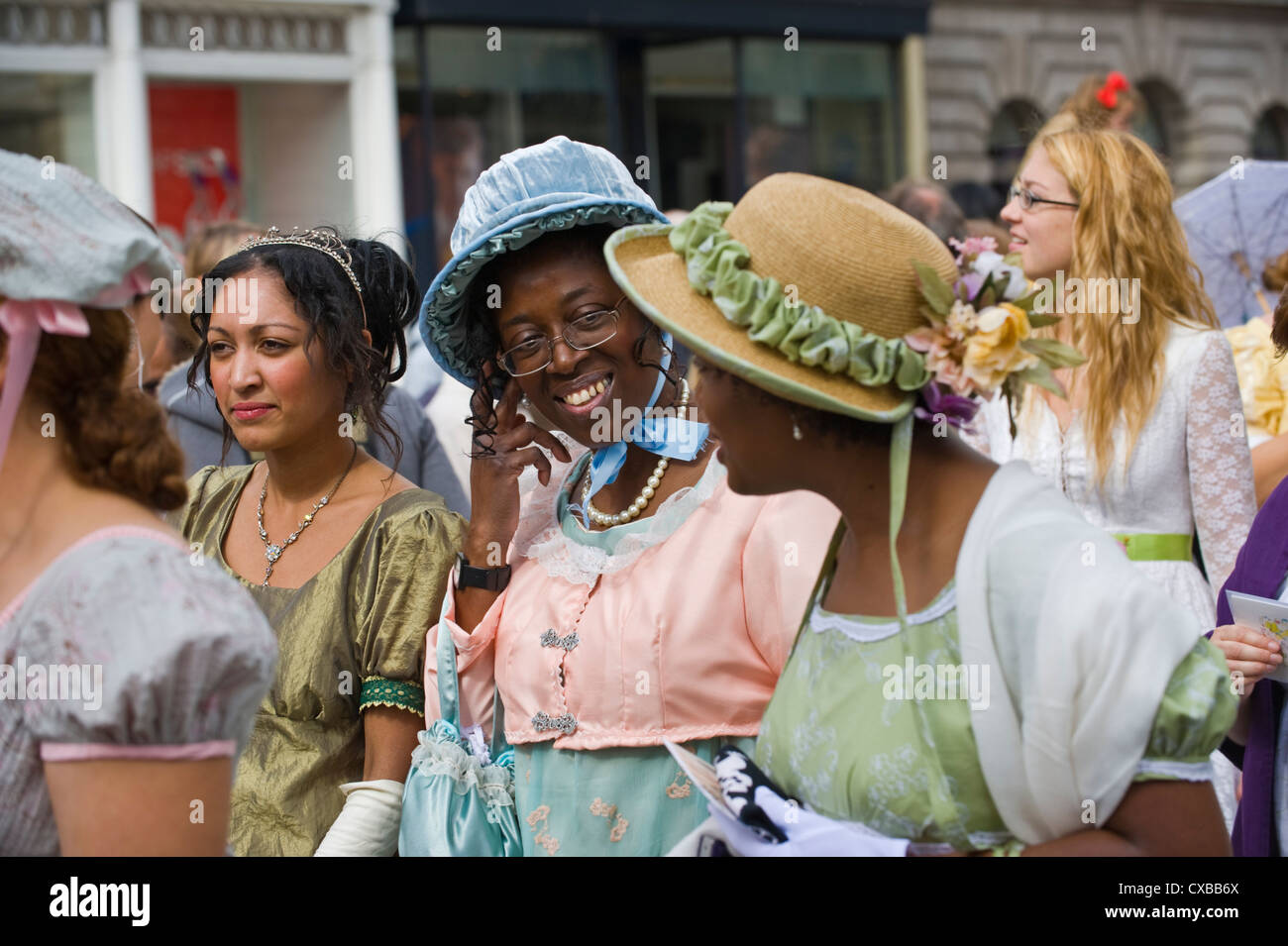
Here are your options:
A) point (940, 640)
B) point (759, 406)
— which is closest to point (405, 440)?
point (759, 406)

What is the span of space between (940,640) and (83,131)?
1100 cm

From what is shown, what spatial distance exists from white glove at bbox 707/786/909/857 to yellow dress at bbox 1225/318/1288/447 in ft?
9.39

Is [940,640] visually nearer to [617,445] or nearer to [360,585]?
[617,445]

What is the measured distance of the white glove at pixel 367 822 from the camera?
2447 millimetres

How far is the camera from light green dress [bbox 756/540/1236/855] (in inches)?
63.2

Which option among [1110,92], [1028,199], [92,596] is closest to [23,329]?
[92,596]

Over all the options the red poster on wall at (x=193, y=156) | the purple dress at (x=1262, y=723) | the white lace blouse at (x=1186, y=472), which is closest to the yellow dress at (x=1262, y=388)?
the white lace blouse at (x=1186, y=472)

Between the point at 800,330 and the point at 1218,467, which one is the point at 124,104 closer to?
the point at 1218,467

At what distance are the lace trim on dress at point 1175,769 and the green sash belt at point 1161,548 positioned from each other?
191 centimetres

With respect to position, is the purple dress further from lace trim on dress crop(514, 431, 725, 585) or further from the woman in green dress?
the woman in green dress

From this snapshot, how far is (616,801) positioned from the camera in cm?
230

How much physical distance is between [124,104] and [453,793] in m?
9.89

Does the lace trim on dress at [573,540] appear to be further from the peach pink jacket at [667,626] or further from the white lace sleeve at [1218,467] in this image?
the white lace sleeve at [1218,467]

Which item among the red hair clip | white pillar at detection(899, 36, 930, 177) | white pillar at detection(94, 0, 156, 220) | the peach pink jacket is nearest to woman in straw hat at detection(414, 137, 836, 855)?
the peach pink jacket
